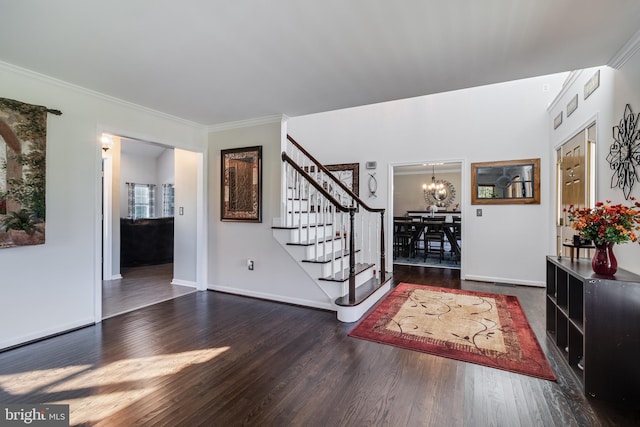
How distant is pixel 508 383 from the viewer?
205cm

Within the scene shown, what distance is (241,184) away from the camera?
4148 millimetres

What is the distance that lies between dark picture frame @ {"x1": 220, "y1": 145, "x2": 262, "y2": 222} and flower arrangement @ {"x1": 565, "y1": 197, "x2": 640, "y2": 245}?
3.26 metres

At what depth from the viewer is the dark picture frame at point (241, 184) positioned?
402 cm

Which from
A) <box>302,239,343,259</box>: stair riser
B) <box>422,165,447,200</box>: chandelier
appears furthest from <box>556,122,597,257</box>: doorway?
<box>422,165,447,200</box>: chandelier

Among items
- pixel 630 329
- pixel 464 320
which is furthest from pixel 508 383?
pixel 464 320

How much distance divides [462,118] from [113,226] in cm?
617

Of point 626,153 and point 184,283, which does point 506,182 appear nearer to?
point 626,153

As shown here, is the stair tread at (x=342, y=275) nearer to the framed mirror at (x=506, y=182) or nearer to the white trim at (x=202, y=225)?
the white trim at (x=202, y=225)

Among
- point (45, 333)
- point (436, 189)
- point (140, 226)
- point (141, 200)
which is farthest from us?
point (436, 189)

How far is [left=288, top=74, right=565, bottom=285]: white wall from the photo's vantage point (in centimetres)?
464

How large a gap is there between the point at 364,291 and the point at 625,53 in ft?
10.3

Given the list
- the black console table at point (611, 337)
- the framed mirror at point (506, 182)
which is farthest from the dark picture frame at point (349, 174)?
the black console table at point (611, 337)

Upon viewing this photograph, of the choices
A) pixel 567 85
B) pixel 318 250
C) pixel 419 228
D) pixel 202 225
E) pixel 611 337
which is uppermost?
pixel 567 85

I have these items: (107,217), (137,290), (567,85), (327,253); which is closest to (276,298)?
(327,253)
